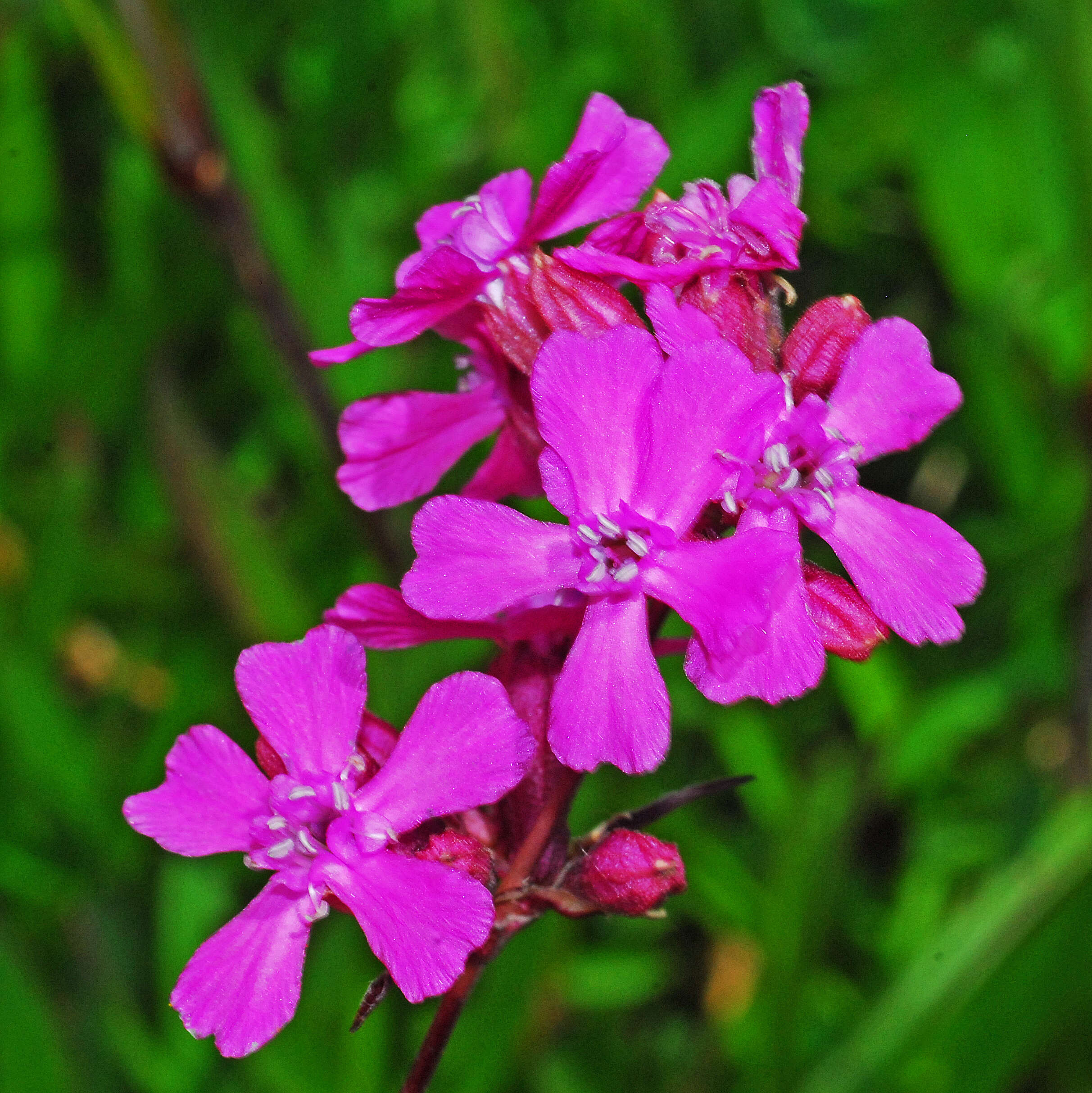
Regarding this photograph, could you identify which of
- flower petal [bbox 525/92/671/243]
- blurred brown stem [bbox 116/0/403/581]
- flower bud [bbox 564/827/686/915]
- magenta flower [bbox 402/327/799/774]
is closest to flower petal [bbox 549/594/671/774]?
magenta flower [bbox 402/327/799/774]

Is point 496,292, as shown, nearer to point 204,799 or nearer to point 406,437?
point 406,437

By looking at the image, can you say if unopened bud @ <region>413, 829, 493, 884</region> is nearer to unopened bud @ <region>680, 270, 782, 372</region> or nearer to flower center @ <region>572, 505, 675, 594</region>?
flower center @ <region>572, 505, 675, 594</region>

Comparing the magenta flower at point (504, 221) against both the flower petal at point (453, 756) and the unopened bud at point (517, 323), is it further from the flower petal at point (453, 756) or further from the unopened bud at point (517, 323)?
the flower petal at point (453, 756)

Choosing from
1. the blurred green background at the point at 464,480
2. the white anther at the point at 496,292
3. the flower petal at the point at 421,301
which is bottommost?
the blurred green background at the point at 464,480

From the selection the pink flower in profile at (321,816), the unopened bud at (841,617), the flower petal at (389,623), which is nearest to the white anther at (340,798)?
the pink flower in profile at (321,816)

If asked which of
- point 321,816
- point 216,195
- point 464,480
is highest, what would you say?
point 216,195

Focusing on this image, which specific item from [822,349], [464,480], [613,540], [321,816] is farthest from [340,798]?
[464,480]
